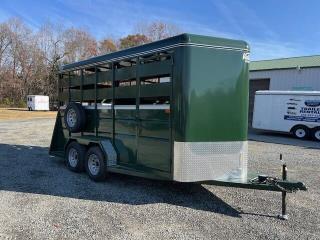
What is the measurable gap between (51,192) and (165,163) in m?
2.41

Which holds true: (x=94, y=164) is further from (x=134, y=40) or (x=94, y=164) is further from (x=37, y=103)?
(x=134, y=40)

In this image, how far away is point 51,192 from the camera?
288 inches

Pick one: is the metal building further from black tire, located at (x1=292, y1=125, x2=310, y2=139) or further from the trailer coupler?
the trailer coupler

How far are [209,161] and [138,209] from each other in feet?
5.01

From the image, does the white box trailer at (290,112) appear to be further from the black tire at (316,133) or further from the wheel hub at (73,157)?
the wheel hub at (73,157)

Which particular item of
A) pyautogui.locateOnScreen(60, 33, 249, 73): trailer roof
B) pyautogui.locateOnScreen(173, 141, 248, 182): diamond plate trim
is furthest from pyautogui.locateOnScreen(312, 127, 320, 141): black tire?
pyautogui.locateOnScreen(60, 33, 249, 73): trailer roof

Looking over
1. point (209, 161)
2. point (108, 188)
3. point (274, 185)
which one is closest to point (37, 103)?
point (108, 188)

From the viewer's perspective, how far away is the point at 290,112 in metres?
20.8

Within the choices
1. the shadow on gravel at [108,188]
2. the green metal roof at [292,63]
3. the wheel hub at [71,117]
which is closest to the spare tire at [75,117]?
the wheel hub at [71,117]

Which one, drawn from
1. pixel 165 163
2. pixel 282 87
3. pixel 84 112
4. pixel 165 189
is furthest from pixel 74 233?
pixel 282 87

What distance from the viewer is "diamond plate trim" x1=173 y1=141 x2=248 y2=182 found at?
255 inches

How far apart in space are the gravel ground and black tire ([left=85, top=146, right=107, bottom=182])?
204 mm

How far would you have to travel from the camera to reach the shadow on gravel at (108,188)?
6.82 m

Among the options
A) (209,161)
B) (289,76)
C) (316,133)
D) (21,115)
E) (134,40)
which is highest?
(134,40)
